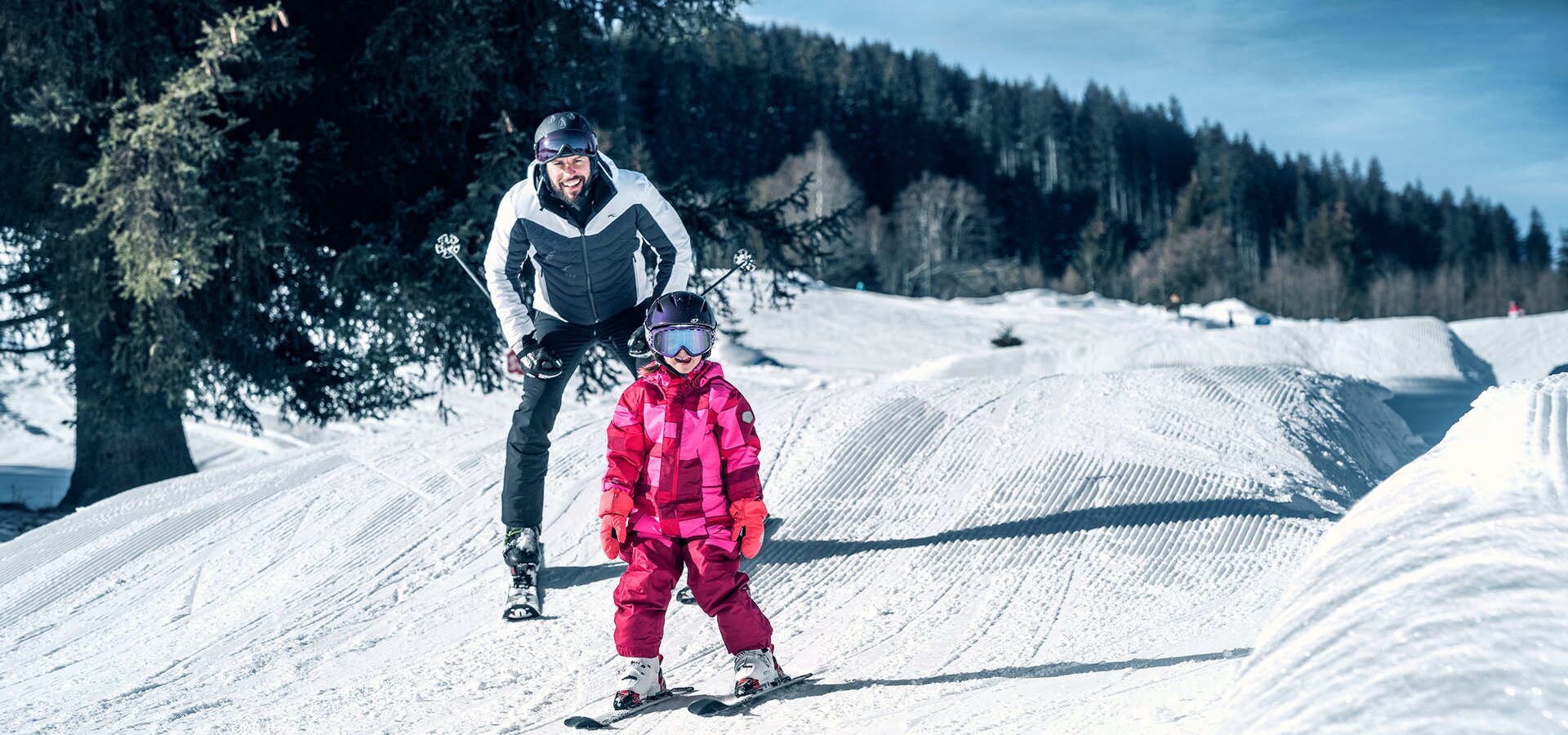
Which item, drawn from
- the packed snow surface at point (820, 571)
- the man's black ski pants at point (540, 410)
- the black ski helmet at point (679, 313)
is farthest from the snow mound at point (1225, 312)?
the black ski helmet at point (679, 313)

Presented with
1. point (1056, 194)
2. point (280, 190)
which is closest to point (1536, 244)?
point (1056, 194)

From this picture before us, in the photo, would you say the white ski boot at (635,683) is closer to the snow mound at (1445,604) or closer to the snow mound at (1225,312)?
the snow mound at (1445,604)

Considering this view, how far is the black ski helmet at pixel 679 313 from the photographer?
Answer: 3.59 metres

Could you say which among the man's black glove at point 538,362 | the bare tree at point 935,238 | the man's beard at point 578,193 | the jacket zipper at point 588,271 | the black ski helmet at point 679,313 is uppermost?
the bare tree at point 935,238

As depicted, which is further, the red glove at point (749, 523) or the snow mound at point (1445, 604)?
the red glove at point (749, 523)

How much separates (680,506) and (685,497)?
0.04 metres

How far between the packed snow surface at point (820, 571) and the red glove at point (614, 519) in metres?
0.55

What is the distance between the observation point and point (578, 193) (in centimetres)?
449

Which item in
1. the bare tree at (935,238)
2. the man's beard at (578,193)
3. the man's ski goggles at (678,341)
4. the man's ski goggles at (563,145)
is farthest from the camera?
the bare tree at (935,238)

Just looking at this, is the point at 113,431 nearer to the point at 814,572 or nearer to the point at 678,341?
the point at 814,572

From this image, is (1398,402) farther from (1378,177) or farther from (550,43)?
(1378,177)

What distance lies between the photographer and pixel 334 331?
32.3 feet

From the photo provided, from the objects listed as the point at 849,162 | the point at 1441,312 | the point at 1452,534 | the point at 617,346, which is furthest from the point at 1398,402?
the point at 849,162

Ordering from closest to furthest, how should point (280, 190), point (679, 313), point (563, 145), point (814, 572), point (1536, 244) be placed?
point (679, 313)
point (563, 145)
point (814, 572)
point (280, 190)
point (1536, 244)
